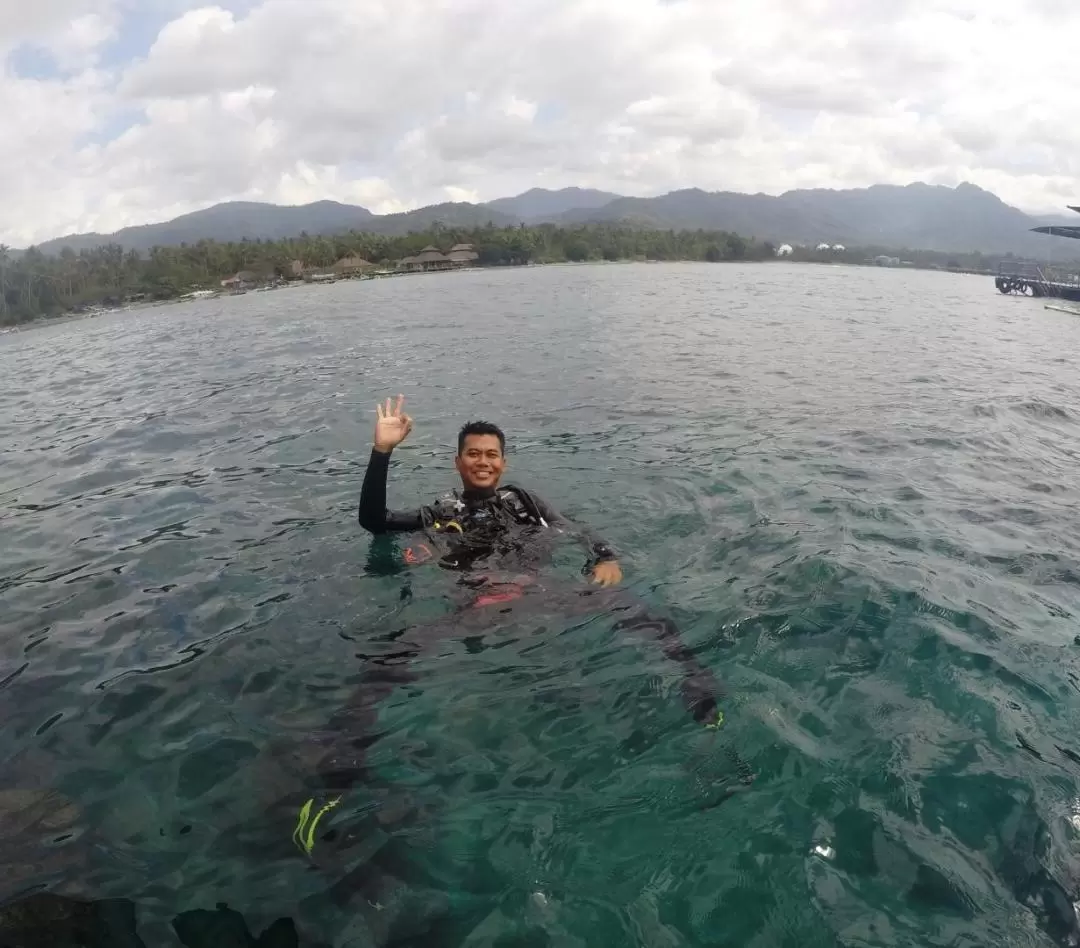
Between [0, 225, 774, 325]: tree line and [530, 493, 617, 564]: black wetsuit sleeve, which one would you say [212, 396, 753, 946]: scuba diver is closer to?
[530, 493, 617, 564]: black wetsuit sleeve

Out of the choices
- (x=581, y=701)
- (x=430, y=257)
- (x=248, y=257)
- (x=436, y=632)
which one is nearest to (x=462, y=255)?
(x=430, y=257)

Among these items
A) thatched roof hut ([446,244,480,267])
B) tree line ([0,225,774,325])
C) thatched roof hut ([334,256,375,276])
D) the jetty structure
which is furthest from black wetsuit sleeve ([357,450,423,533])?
Result: thatched roof hut ([446,244,480,267])

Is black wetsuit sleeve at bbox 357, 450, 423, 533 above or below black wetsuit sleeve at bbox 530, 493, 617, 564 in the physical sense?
above

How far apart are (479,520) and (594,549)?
1.24 m

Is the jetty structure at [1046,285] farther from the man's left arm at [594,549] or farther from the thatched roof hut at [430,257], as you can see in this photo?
the thatched roof hut at [430,257]

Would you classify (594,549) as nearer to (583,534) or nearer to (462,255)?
(583,534)

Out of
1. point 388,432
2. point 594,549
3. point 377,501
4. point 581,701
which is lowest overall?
point 581,701

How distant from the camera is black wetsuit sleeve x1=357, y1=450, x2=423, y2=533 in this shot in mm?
6402

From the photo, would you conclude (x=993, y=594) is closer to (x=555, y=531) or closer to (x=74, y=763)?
(x=555, y=531)

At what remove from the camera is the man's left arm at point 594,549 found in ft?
21.2

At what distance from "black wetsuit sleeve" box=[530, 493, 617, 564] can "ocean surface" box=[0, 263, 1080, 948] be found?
358mm

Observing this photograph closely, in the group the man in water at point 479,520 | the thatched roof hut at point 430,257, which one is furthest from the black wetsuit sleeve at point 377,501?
the thatched roof hut at point 430,257

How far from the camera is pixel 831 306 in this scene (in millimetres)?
44719

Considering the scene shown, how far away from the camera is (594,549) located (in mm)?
6809
